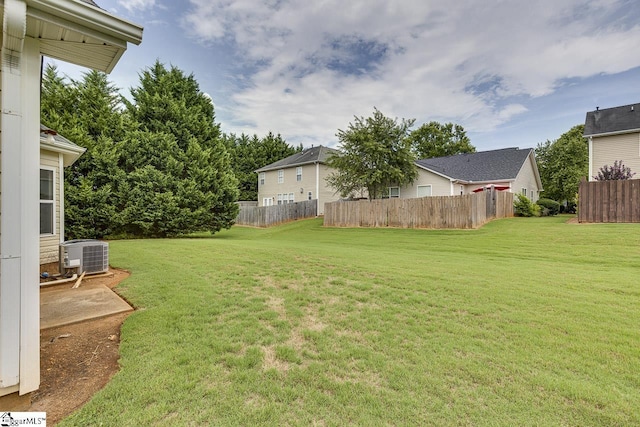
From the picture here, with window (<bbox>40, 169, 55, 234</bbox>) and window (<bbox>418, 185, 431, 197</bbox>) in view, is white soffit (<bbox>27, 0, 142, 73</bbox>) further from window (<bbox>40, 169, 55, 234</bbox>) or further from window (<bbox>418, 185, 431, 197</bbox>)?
window (<bbox>418, 185, 431, 197</bbox>)

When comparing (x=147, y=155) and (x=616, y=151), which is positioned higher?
(x=616, y=151)

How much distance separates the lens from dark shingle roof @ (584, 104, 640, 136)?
16.2 metres

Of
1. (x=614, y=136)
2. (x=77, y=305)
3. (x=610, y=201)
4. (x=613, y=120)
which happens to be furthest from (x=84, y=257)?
(x=613, y=120)

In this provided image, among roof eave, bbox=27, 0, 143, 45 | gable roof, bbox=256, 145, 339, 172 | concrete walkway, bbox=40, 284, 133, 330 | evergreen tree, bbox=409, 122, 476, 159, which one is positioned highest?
evergreen tree, bbox=409, 122, 476, 159

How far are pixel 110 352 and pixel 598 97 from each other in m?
28.1

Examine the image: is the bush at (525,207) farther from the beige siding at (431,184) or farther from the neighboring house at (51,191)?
the neighboring house at (51,191)

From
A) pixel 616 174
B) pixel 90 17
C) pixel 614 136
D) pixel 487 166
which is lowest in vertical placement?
pixel 90 17

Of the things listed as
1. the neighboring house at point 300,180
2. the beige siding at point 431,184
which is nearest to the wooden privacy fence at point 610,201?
the beige siding at point 431,184

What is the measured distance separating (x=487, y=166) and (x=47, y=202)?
25.1 m

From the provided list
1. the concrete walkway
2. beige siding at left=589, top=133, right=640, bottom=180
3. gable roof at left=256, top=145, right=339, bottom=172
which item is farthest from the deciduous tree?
the concrete walkway

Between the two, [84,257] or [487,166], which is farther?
[487,166]

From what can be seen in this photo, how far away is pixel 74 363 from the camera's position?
279 centimetres

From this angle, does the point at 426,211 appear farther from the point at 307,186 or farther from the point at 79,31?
the point at 79,31

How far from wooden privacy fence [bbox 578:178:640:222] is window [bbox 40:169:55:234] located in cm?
1888
